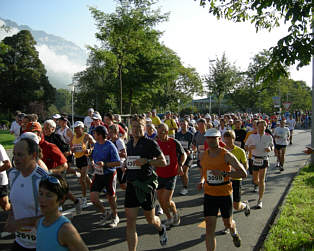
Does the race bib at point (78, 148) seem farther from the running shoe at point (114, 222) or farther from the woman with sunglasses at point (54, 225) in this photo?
the woman with sunglasses at point (54, 225)

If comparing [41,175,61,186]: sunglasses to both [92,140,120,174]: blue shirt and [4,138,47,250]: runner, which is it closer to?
[4,138,47,250]: runner

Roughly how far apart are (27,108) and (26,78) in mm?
4806

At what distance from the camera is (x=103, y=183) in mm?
5242

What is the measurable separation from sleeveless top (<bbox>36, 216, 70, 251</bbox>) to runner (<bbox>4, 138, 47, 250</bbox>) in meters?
0.53

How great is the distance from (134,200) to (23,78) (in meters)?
46.1

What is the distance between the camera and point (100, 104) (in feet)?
149

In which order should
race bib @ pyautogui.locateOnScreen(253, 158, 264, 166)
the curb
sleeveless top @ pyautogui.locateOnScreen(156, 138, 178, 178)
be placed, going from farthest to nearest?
race bib @ pyautogui.locateOnScreen(253, 158, 264, 166) < sleeveless top @ pyautogui.locateOnScreen(156, 138, 178, 178) < the curb

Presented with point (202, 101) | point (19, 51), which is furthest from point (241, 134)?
point (202, 101)

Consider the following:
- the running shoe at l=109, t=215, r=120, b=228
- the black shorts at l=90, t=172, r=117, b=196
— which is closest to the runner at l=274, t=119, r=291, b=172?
the running shoe at l=109, t=215, r=120, b=228

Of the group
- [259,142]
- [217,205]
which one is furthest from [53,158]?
[259,142]

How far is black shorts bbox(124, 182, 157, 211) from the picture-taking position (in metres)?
3.98

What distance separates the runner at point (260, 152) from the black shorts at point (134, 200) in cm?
321

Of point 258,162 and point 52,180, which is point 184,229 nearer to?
point 258,162

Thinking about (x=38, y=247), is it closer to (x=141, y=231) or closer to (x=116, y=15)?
(x=141, y=231)
